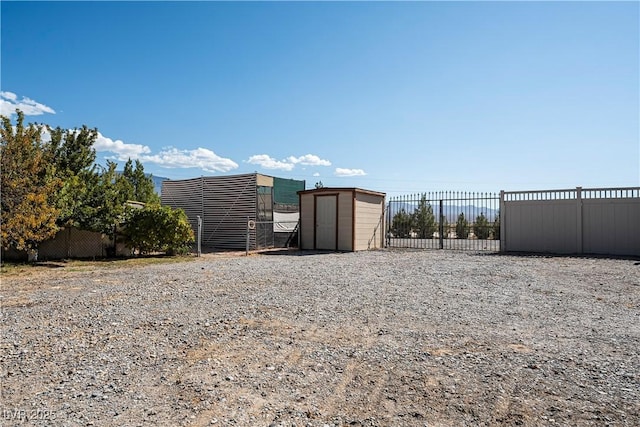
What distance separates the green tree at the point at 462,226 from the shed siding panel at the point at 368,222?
551cm

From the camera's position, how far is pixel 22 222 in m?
9.12

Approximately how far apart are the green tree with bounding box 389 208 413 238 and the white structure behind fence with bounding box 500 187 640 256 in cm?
658

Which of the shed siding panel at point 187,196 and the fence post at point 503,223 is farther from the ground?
the shed siding panel at point 187,196

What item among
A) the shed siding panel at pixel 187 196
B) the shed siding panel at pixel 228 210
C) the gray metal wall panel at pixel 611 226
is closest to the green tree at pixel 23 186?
the shed siding panel at pixel 228 210

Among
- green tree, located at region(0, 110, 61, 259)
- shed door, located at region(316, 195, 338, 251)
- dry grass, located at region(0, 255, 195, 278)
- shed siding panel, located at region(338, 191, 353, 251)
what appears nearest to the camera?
green tree, located at region(0, 110, 61, 259)

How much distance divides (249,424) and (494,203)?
13.8m

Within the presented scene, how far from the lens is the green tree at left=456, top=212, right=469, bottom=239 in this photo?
1988 centimetres

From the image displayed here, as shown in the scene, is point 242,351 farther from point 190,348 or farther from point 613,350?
point 613,350

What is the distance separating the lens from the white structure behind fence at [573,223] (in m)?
12.1

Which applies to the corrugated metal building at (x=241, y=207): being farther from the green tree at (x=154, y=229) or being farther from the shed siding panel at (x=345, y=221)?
the green tree at (x=154, y=229)

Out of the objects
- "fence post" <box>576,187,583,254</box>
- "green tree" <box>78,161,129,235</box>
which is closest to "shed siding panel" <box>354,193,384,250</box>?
"fence post" <box>576,187,583,254</box>

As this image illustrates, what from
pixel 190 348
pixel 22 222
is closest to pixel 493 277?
pixel 190 348

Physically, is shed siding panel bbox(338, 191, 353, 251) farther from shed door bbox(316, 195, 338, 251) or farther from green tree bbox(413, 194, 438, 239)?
green tree bbox(413, 194, 438, 239)

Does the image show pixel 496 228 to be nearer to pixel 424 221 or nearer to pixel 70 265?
pixel 424 221
